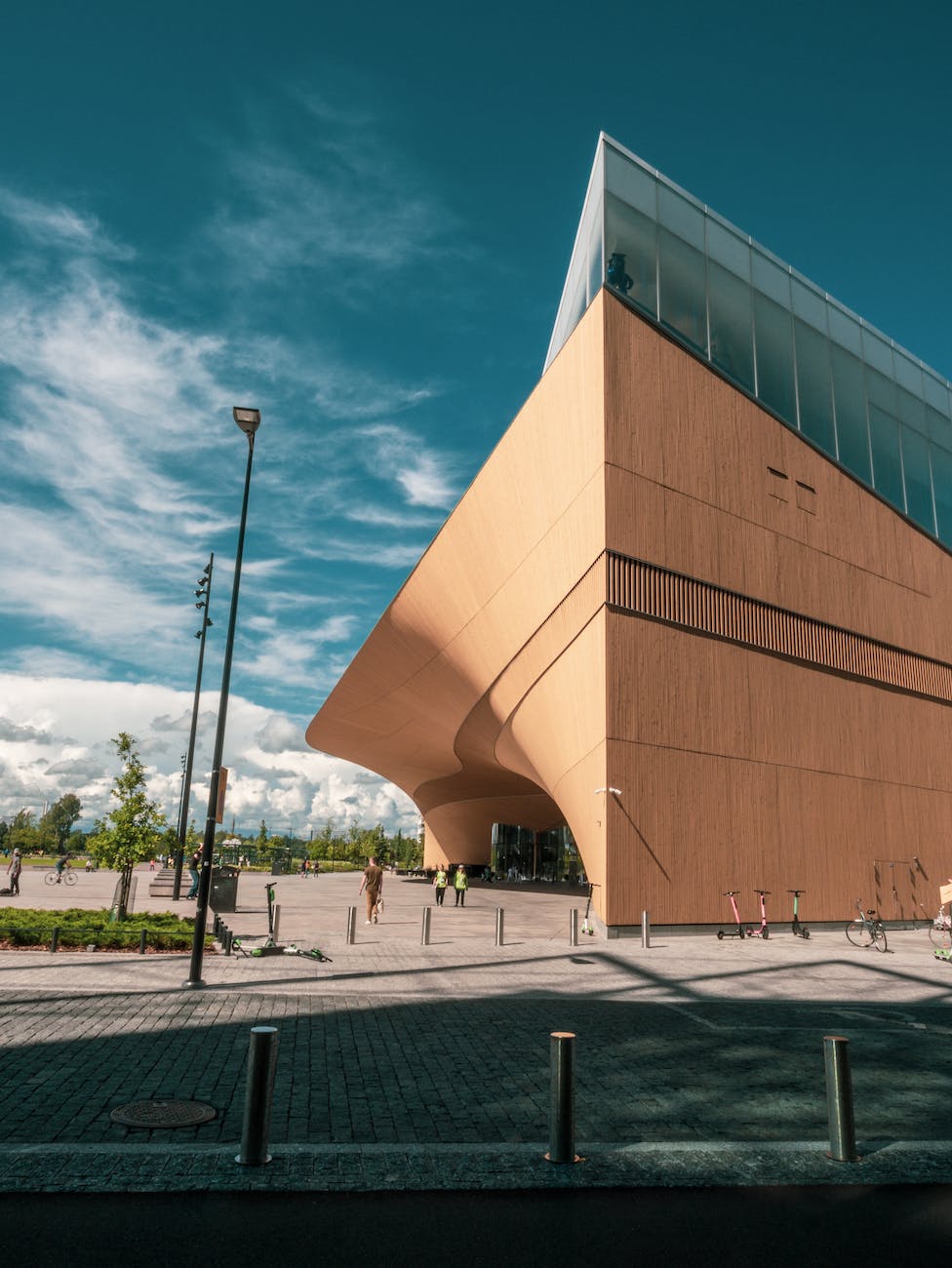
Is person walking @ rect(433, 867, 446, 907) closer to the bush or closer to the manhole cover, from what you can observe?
the bush

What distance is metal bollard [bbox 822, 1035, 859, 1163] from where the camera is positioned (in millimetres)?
5148

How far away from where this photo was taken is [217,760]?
1216cm

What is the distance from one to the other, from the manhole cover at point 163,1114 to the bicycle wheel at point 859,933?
54.0 feet

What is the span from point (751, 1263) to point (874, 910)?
22.4 m

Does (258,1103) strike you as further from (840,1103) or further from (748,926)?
(748,926)

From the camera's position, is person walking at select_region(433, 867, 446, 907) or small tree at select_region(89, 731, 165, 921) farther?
person walking at select_region(433, 867, 446, 907)

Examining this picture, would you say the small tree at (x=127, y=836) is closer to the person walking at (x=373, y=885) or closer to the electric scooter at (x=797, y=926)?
the person walking at (x=373, y=885)

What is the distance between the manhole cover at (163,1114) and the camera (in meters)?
5.55

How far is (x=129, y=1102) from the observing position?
6023 mm

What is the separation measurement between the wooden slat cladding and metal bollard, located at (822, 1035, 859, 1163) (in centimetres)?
1499

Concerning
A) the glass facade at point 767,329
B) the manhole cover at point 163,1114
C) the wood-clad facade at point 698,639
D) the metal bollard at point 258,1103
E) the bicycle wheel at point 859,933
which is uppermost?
the glass facade at point 767,329

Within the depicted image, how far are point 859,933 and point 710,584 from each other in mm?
9549

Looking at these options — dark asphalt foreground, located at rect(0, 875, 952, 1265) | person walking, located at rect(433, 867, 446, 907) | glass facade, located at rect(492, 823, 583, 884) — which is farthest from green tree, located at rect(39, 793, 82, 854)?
dark asphalt foreground, located at rect(0, 875, 952, 1265)

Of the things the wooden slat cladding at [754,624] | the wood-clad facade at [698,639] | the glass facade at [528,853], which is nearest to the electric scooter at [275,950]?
the wood-clad facade at [698,639]
